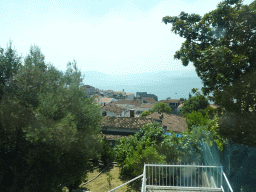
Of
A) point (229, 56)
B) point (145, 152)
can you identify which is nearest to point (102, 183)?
point (145, 152)

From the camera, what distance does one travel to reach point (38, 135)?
321 inches

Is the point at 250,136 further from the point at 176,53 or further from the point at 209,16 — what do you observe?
the point at 209,16

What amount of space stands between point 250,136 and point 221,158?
1.42 meters

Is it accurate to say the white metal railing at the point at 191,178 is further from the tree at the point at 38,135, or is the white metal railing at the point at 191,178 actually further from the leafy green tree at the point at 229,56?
the tree at the point at 38,135

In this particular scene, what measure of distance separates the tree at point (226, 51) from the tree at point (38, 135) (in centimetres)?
685

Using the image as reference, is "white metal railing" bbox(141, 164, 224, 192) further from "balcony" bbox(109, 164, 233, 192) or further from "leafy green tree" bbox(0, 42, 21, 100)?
"leafy green tree" bbox(0, 42, 21, 100)

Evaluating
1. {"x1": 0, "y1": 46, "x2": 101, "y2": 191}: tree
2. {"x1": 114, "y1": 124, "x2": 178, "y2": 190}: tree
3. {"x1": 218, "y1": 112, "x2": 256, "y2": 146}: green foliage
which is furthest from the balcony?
{"x1": 0, "y1": 46, "x2": 101, "y2": 191}: tree

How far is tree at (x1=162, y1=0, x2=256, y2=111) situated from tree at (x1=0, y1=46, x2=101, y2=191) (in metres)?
6.85

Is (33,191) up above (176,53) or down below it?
below

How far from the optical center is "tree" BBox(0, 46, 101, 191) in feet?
27.1

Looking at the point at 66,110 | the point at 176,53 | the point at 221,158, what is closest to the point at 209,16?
the point at 176,53

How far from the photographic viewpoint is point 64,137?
8.48m

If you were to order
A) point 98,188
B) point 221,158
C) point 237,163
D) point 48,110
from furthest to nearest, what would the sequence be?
point 98,188
point 48,110
point 221,158
point 237,163

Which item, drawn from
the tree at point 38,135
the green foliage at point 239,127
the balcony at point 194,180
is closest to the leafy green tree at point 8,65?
the tree at point 38,135
